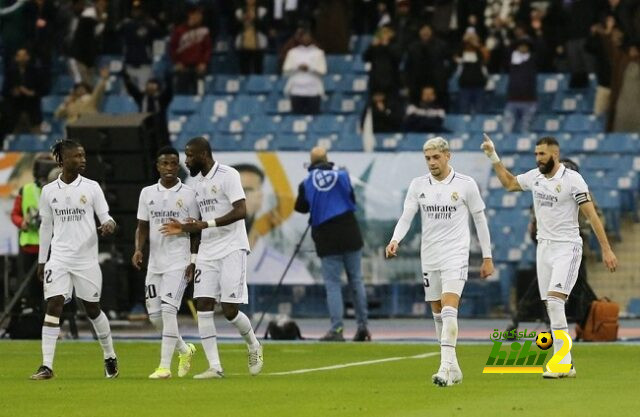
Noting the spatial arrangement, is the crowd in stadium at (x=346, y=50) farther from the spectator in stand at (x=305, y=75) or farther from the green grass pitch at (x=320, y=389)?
the green grass pitch at (x=320, y=389)

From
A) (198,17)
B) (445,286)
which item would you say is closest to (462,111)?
(198,17)

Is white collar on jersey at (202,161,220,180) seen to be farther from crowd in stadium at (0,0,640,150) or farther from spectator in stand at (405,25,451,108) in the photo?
spectator in stand at (405,25,451,108)

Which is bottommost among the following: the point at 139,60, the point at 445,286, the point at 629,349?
the point at 629,349

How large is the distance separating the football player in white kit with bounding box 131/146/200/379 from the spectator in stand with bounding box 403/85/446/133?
42.5ft

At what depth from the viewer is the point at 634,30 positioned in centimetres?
3023

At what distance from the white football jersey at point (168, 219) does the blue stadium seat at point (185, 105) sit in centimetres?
1538

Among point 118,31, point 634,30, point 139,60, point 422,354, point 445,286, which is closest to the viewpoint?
point 445,286

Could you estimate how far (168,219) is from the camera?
55.0ft

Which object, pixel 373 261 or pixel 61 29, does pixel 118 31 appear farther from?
pixel 373 261

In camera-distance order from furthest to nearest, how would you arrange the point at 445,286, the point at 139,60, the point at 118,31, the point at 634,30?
the point at 118,31
the point at 139,60
the point at 634,30
the point at 445,286

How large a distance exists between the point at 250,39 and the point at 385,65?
3.80 meters

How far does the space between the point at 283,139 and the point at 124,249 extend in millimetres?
6558

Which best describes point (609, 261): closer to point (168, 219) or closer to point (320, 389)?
point (320, 389)

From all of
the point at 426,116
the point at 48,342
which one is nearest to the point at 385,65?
the point at 426,116
